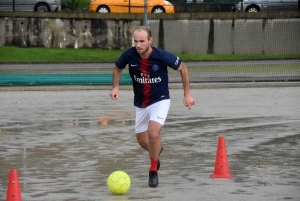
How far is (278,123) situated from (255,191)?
647 centimetres

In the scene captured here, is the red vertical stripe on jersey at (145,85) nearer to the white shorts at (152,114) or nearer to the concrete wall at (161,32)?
the white shorts at (152,114)

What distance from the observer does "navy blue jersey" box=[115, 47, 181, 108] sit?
9617mm

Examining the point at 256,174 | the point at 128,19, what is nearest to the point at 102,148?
the point at 256,174

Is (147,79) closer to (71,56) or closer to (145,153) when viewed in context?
(145,153)

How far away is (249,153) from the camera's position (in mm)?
11992

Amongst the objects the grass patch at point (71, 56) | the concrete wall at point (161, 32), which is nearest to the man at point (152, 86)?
the grass patch at point (71, 56)

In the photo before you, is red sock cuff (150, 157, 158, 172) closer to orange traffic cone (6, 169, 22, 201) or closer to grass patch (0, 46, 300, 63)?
orange traffic cone (6, 169, 22, 201)

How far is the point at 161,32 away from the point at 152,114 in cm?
2695

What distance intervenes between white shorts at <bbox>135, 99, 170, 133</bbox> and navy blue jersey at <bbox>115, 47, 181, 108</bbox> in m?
0.05

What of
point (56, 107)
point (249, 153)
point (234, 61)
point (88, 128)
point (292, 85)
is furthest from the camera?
point (234, 61)

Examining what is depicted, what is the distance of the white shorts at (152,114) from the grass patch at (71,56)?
23.1 metres

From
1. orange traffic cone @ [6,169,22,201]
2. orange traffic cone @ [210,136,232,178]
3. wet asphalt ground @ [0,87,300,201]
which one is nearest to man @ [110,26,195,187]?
wet asphalt ground @ [0,87,300,201]

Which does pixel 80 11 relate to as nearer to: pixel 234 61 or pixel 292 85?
pixel 234 61

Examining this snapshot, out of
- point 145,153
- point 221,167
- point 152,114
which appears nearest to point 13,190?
point 152,114
